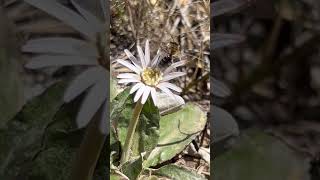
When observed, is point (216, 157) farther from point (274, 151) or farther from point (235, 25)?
point (235, 25)

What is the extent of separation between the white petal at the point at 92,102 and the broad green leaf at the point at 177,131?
14 centimetres

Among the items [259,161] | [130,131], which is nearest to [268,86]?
[259,161]

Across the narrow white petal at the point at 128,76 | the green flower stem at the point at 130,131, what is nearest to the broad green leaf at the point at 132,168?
the green flower stem at the point at 130,131

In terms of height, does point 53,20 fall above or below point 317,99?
above

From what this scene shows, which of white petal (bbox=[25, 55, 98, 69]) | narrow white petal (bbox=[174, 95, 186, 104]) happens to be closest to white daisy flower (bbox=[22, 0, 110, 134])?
white petal (bbox=[25, 55, 98, 69])

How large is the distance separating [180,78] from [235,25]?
12 centimetres

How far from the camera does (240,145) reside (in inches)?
50.8

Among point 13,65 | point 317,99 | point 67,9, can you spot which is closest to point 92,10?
point 67,9

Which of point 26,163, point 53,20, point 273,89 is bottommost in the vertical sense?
point 26,163

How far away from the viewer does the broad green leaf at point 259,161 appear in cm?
128

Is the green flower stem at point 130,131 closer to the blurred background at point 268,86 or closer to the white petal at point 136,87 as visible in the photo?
the white petal at point 136,87

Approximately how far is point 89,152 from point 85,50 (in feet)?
0.51

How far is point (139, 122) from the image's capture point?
4.32ft

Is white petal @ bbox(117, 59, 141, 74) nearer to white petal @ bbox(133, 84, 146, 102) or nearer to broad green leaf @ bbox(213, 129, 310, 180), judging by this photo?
white petal @ bbox(133, 84, 146, 102)
